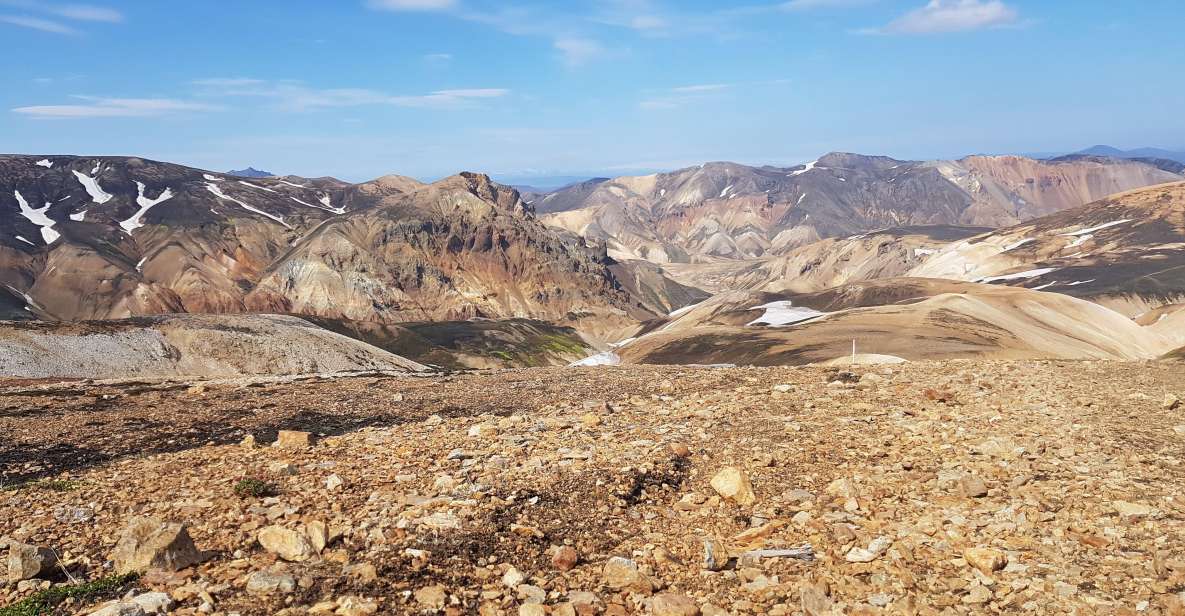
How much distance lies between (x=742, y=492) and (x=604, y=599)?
3.43 m

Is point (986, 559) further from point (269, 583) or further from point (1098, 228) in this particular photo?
point (1098, 228)

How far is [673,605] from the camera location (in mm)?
7621

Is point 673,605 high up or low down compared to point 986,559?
down

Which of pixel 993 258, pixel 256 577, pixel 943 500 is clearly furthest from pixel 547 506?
pixel 993 258

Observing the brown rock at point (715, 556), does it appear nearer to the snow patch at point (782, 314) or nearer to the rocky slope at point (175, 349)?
the rocky slope at point (175, 349)

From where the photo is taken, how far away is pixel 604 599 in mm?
7785

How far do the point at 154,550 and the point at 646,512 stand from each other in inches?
240

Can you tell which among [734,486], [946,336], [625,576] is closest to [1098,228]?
[946,336]

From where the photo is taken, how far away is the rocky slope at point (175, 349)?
162 feet

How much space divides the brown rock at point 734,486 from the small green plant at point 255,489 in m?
6.66

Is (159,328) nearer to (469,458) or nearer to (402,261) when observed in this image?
(469,458)

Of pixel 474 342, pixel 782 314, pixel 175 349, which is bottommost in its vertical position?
pixel 474 342

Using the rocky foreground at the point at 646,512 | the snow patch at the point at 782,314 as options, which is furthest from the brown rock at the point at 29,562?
the snow patch at the point at 782,314

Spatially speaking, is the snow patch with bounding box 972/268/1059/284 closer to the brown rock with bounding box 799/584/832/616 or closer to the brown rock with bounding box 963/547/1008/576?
the brown rock with bounding box 963/547/1008/576
